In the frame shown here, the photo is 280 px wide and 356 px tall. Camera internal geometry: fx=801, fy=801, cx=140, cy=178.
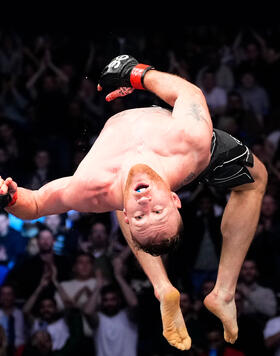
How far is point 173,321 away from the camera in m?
4.52

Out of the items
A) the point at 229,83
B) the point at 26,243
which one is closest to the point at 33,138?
the point at 26,243

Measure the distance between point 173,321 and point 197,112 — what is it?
1.20 metres

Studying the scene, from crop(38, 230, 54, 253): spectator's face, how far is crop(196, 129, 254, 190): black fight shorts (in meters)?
2.29

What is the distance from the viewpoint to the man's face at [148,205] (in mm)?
3857

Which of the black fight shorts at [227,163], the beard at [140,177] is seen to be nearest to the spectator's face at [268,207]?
the black fight shorts at [227,163]

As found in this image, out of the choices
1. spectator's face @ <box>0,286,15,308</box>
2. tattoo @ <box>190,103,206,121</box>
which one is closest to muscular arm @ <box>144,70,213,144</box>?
tattoo @ <box>190,103,206,121</box>

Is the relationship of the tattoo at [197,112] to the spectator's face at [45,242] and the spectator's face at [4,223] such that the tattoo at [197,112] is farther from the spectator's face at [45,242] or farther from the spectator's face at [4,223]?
the spectator's face at [4,223]

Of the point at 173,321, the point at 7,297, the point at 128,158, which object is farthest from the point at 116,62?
the point at 7,297

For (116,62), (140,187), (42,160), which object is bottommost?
(42,160)

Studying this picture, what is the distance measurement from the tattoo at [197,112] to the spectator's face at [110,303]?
8.42 feet

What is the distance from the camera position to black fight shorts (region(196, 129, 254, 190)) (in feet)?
15.3

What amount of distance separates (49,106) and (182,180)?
12.8 feet

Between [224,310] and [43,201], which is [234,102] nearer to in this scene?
[224,310]

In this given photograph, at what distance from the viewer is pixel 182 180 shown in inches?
163
